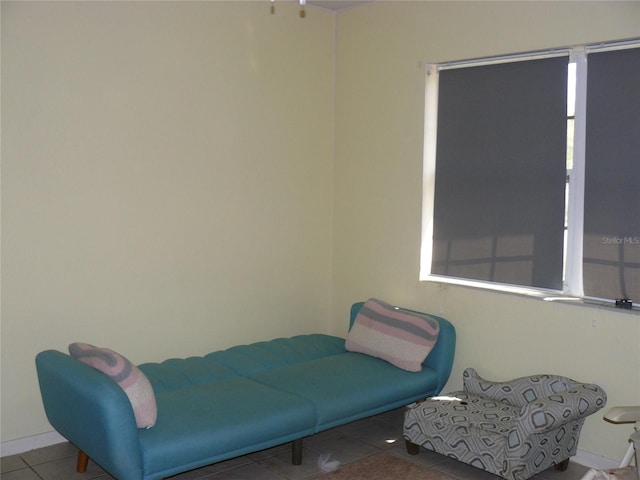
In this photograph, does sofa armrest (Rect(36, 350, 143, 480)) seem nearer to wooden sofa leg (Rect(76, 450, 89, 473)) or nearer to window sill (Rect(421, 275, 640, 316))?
wooden sofa leg (Rect(76, 450, 89, 473))

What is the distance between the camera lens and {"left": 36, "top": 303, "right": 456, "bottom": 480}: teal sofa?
327 centimetres

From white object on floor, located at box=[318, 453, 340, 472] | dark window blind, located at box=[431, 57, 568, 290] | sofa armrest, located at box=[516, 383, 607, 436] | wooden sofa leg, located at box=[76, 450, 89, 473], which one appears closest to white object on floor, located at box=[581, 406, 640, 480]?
sofa armrest, located at box=[516, 383, 607, 436]

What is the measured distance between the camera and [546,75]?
13.8ft

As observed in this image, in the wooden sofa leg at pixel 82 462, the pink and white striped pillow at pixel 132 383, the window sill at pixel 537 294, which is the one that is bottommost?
the wooden sofa leg at pixel 82 462

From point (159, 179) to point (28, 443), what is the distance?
5.97 ft

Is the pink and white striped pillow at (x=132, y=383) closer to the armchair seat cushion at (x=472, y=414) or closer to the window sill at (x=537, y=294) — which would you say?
the armchair seat cushion at (x=472, y=414)

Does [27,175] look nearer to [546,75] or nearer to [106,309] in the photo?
[106,309]

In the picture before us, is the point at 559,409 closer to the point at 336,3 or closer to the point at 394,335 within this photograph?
the point at 394,335

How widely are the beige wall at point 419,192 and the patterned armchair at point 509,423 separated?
233 millimetres

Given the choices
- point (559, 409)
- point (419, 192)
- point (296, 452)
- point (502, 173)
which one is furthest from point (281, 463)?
point (502, 173)

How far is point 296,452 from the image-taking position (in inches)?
157

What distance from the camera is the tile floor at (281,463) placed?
3.85 meters

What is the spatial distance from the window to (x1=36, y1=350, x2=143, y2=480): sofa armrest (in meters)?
2.49

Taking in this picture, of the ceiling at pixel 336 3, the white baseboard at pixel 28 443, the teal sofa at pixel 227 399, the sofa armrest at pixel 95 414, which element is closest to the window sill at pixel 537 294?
the teal sofa at pixel 227 399
